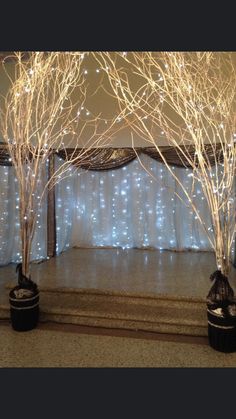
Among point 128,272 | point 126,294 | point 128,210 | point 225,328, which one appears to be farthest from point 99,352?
point 128,210

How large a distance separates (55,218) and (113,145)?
4.83 ft

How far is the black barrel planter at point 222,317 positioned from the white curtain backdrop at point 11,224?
293 centimetres

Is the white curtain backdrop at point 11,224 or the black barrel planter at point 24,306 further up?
the white curtain backdrop at point 11,224

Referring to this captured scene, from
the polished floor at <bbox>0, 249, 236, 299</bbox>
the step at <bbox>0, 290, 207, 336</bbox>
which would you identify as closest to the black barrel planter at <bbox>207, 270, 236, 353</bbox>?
the step at <bbox>0, 290, 207, 336</bbox>

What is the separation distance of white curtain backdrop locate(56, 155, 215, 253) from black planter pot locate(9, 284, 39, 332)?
2144 millimetres

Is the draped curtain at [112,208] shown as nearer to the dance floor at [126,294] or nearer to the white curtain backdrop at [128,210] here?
the white curtain backdrop at [128,210]

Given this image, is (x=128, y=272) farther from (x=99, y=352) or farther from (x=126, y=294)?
(x=99, y=352)

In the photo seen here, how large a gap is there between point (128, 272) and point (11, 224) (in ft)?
6.64

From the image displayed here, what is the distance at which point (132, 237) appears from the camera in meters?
5.05

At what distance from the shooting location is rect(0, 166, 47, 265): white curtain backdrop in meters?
4.59

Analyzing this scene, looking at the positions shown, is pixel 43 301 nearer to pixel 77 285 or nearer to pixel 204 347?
pixel 77 285

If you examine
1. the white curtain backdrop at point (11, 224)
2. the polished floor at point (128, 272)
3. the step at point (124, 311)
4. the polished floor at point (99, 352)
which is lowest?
the polished floor at point (99, 352)

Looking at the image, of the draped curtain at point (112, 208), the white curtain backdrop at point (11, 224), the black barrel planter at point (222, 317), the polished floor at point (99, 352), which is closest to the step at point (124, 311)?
the polished floor at point (99, 352)

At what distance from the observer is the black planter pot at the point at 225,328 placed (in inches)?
92.6
